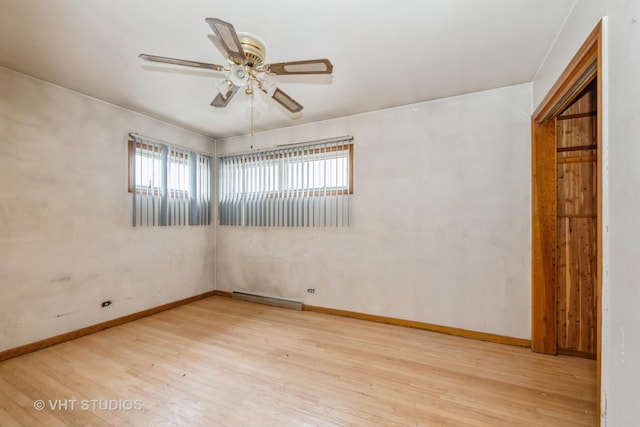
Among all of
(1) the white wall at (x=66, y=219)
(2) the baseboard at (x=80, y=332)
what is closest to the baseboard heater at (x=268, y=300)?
(2) the baseboard at (x=80, y=332)

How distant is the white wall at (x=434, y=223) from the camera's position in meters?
2.84

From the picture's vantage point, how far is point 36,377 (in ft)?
7.25

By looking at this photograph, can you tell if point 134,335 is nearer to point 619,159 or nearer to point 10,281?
point 10,281

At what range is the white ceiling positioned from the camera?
179cm

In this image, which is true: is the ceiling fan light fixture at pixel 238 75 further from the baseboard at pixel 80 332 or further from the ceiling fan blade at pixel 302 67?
the baseboard at pixel 80 332

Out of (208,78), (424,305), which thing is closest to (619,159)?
(424,305)

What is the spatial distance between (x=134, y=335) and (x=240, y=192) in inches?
91.8

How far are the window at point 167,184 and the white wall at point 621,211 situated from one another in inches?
170

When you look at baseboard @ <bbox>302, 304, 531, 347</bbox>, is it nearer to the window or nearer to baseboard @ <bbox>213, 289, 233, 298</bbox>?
baseboard @ <bbox>213, 289, 233, 298</bbox>

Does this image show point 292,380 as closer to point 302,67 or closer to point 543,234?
point 302,67

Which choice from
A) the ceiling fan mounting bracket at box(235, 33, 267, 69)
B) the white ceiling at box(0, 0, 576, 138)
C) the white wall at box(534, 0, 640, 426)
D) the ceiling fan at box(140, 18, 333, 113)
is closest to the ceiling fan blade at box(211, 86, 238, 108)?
the ceiling fan at box(140, 18, 333, 113)

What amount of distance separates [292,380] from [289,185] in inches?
99.9

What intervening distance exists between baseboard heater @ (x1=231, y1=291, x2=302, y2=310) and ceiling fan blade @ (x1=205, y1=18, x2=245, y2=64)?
3182 mm

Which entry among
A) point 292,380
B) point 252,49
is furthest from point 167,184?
point 292,380
